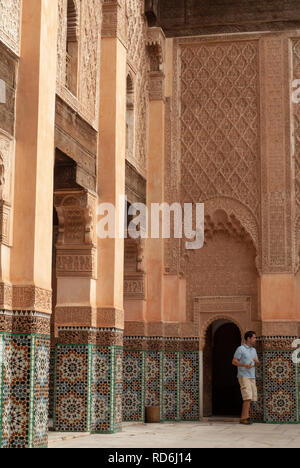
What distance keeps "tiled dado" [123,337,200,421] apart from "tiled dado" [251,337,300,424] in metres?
0.88

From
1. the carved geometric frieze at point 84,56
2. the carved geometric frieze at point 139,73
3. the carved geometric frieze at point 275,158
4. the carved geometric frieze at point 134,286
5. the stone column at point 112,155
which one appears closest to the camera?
the carved geometric frieze at point 84,56

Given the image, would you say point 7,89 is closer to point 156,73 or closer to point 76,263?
point 76,263

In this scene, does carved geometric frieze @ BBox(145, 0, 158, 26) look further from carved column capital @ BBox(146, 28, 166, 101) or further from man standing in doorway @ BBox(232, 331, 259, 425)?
man standing in doorway @ BBox(232, 331, 259, 425)

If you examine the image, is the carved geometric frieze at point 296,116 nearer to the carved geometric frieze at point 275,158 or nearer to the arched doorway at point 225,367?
the carved geometric frieze at point 275,158

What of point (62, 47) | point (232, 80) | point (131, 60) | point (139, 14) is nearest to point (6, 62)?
point (62, 47)

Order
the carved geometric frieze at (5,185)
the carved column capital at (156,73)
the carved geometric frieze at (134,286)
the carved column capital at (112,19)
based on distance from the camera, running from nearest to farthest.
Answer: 1. the carved geometric frieze at (5,185)
2. the carved column capital at (112,19)
3. the carved geometric frieze at (134,286)
4. the carved column capital at (156,73)

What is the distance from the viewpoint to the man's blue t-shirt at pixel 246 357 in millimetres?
9344

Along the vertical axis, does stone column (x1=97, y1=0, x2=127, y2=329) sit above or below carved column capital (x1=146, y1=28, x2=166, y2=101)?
below

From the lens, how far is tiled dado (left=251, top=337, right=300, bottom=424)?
9969mm

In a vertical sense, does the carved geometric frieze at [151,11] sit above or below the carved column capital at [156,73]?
above

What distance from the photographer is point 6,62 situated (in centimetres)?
619

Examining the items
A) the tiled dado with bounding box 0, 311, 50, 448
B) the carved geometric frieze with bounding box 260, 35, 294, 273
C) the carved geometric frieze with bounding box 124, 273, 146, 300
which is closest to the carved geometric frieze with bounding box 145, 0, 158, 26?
the carved geometric frieze with bounding box 260, 35, 294, 273

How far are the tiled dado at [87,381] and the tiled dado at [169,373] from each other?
169cm


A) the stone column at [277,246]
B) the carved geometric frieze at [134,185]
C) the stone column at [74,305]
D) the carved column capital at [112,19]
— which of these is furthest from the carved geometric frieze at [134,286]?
the carved column capital at [112,19]
